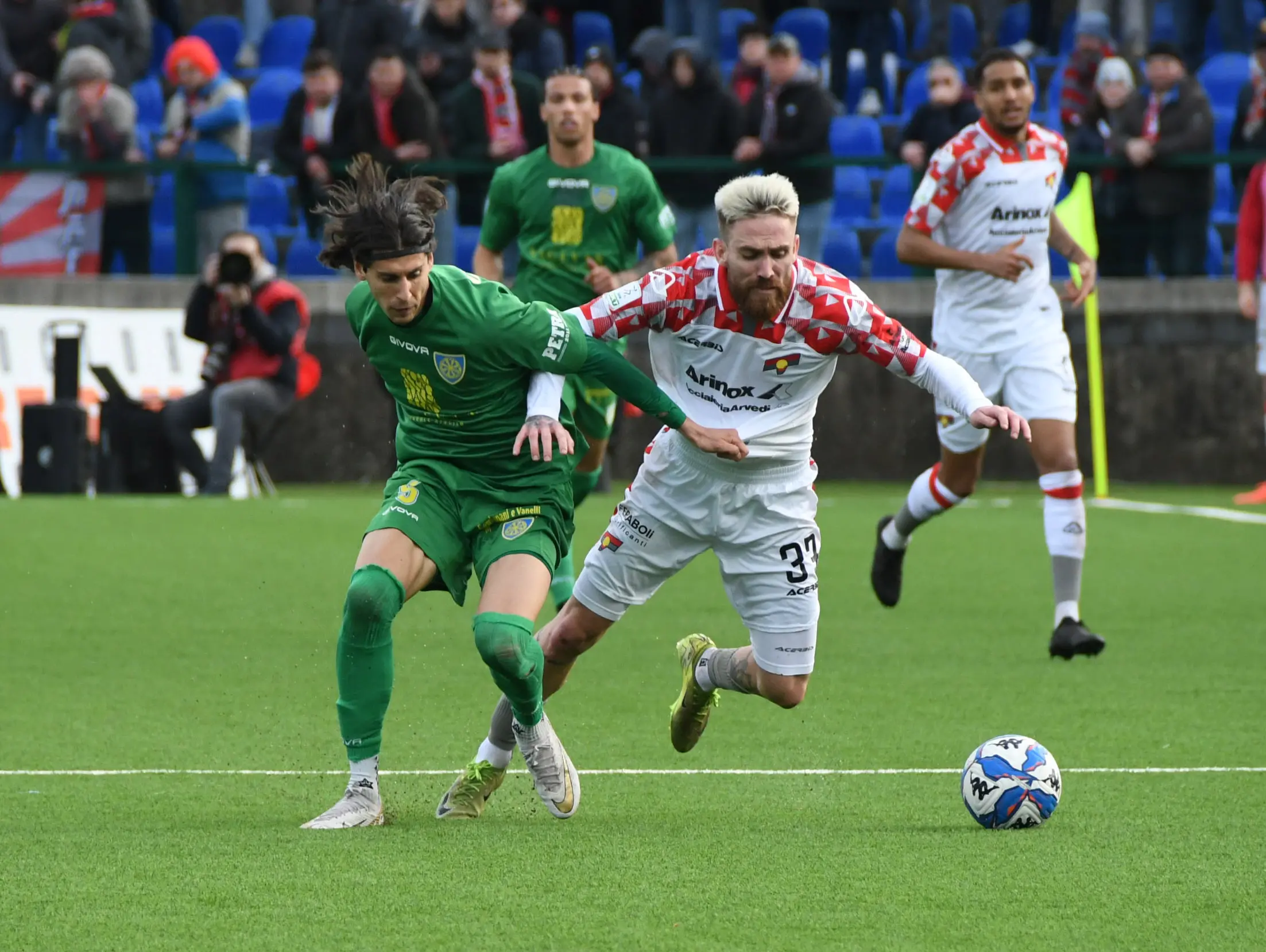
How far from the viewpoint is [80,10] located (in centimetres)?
1888

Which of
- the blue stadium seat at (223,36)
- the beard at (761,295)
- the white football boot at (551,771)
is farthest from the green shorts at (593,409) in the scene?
the blue stadium seat at (223,36)

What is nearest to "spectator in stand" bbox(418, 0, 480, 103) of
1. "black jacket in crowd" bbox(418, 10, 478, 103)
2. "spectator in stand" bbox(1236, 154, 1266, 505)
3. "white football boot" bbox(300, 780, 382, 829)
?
"black jacket in crowd" bbox(418, 10, 478, 103)

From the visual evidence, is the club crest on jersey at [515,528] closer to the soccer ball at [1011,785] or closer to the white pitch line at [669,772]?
the white pitch line at [669,772]

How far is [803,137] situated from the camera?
54.3 ft

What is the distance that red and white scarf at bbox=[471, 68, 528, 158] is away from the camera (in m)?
16.7

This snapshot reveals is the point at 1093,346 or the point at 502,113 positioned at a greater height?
the point at 502,113

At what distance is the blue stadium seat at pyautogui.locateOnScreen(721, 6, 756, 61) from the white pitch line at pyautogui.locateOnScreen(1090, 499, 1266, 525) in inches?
243

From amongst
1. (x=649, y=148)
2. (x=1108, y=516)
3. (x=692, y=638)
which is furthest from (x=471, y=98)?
(x=692, y=638)

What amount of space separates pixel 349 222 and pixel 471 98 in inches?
447

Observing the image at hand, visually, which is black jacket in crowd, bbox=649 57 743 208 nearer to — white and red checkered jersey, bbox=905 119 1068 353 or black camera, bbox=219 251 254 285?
black camera, bbox=219 251 254 285

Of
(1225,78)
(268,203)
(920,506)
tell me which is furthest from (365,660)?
(1225,78)

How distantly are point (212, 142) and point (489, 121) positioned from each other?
2.42m

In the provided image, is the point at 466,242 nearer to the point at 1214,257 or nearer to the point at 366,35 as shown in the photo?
the point at 366,35

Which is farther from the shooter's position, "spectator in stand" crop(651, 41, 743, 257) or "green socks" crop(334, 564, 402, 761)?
"spectator in stand" crop(651, 41, 743, 257)
